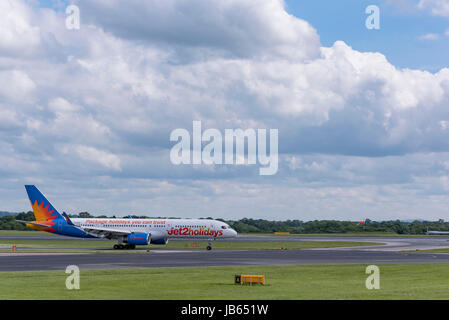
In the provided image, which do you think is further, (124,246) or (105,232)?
(105,232)

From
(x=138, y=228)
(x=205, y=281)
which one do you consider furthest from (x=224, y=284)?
(x=138, y=228)

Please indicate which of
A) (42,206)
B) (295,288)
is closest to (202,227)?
(42,206)

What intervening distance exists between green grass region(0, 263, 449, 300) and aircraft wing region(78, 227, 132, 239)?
128ft

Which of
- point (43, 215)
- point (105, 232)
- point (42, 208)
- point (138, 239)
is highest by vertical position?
point (42, 208)

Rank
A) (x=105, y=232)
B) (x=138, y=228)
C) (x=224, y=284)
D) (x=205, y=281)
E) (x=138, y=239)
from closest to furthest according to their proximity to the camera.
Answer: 1. (x=224, y=284)
2. (x=205, y=281)
3. (x=138, y=239)
4. (x=105, y=232)
5. (x=138, y=228)

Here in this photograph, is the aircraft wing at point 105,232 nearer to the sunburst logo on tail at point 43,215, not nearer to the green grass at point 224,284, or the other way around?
the sunburst logo on tail at point 43,215

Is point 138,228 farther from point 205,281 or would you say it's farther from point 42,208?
point 205,281

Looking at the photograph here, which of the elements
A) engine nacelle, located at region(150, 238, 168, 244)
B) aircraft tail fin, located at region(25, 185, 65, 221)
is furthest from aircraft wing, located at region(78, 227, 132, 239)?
aircraft tail fin, located at region(25, 185, 65, 221)

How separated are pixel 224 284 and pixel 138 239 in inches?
1893

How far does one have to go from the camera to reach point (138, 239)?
84125mm

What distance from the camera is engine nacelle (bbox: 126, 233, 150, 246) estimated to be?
84025mm
